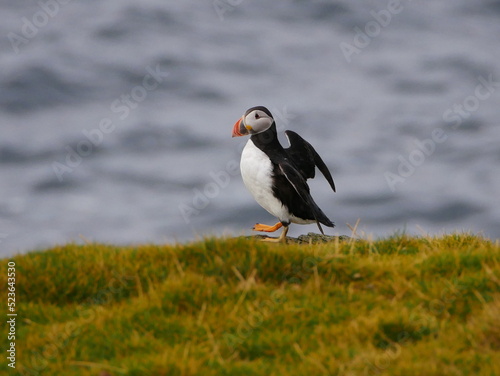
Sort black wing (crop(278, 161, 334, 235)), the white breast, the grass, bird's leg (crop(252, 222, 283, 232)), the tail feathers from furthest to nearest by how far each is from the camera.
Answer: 1. bird's leg (crop(252, 222, 283, 232))
2. the white breast
3. the tail feathers
4. black wing (crop(278, 161, 334, 235))
5. the grass

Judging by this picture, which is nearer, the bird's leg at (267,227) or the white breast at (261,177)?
the white breast at (261,177)

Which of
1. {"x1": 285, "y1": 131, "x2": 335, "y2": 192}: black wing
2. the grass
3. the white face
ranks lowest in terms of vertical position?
the grass

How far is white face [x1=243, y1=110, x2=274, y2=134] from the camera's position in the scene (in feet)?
37.5

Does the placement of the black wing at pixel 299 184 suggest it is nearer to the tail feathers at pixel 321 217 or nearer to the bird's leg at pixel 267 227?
the tail feathers at pixel 321 217

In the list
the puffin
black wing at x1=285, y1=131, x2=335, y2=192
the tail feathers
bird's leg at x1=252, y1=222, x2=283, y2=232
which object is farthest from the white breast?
black wing at x1=285, y1=131, x2=335, y2=192

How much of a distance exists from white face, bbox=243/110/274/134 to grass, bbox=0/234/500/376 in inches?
163

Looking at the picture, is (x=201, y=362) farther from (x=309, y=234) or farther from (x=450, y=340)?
(x=309, y=234)

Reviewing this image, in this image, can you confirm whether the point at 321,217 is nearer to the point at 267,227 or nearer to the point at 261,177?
the point at 267,227

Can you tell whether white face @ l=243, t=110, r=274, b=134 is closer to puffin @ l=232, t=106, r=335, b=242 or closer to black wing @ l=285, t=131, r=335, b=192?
puffin @ l=232, t=106, r=335, b=242

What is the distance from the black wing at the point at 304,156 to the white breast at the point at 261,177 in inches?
30.4

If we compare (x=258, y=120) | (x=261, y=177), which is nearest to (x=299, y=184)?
(x=261, y=177)

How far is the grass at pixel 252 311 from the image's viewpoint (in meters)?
5.34

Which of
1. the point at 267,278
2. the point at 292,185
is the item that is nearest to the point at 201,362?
the point at 267,278

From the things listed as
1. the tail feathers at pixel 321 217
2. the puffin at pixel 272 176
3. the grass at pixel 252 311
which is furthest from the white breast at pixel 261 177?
the grass at pixel 252 311
